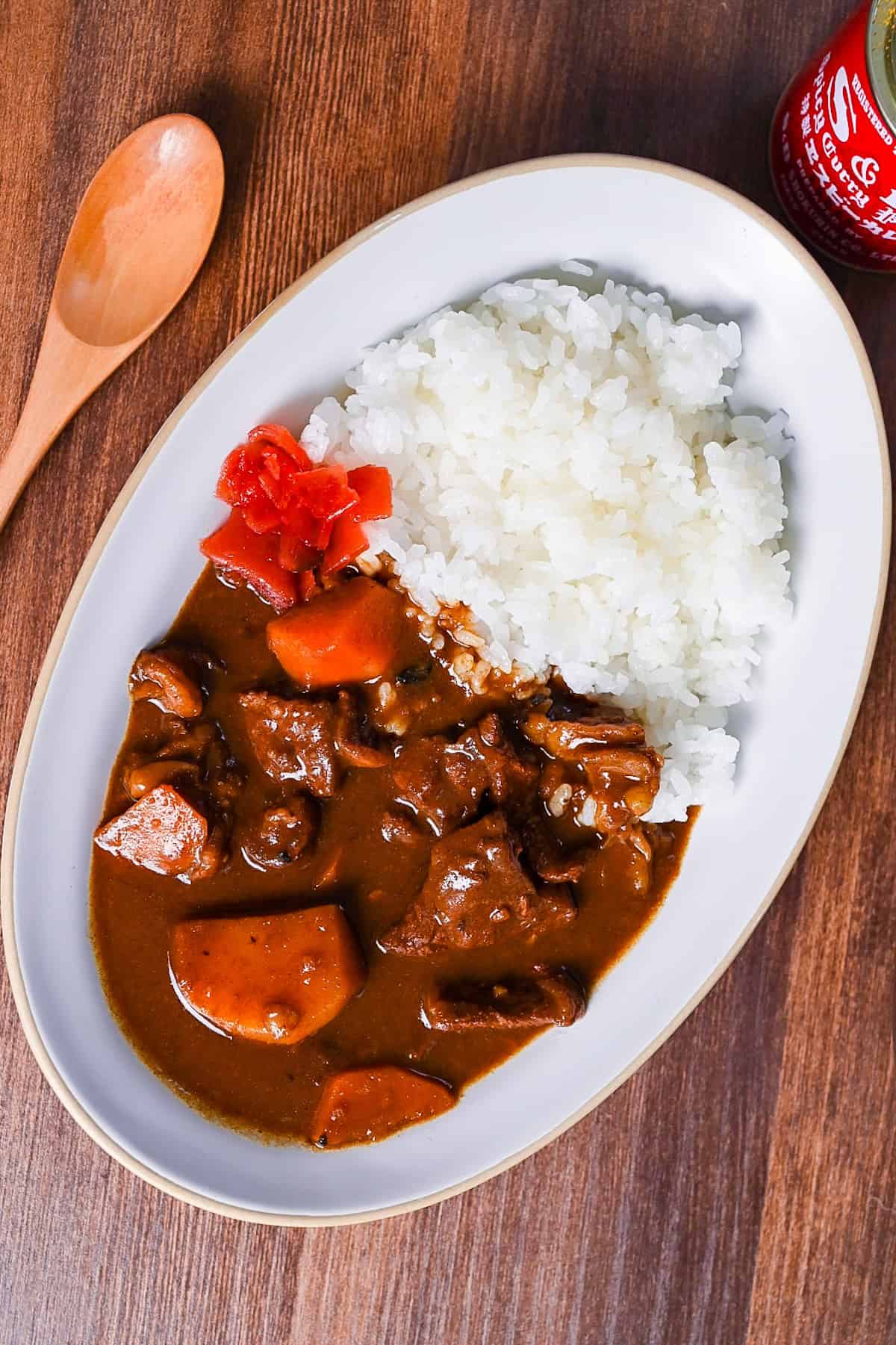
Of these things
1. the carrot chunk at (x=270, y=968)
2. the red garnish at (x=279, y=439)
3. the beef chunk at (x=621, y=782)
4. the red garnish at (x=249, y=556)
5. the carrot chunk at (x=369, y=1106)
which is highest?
the red garnish at (x=279, y=439)

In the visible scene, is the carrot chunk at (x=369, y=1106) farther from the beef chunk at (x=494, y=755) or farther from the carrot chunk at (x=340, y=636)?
the carrot chunk at (x=340, y=636)

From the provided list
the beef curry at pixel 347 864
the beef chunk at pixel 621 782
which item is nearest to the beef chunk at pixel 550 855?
the beef curry at pixel 347 864

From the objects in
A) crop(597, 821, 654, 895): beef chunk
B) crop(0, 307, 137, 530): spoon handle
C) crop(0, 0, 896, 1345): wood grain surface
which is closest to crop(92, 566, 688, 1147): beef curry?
crop(597, 821, 654, 895): beef chunk

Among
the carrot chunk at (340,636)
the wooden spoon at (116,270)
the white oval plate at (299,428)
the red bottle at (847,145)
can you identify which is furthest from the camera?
the wooden spoon at (116,270)

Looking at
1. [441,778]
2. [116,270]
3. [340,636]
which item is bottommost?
[441,778]

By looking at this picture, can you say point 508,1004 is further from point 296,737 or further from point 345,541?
point 345,541

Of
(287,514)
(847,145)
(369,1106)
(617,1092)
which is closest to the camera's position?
(847,145)

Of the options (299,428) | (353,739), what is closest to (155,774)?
(353,739)

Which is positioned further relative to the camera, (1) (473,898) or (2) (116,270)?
(2) (116,270)
